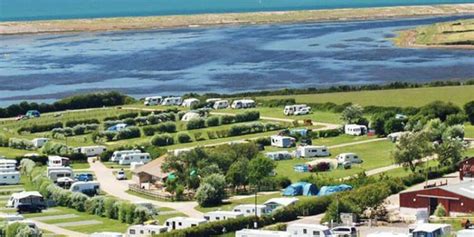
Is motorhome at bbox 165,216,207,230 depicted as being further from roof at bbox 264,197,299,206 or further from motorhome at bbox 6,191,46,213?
motorhome at bbox 6,191,46,213

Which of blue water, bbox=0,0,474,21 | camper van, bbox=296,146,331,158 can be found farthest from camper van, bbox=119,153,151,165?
blue water, bbox=0,0,474,21

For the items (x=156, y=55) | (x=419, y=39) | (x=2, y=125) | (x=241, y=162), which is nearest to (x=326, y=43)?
(x=419, y=39)

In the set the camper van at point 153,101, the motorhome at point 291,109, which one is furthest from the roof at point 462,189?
the camper van at point 153,101

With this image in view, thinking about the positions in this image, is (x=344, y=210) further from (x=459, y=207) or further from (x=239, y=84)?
(x=239, y=84)

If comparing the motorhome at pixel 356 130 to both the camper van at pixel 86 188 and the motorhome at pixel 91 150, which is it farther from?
the camper van at pixel 86 188

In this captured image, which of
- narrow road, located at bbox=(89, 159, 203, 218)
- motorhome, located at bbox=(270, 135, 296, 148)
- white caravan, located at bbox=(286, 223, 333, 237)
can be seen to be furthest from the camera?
motorhome, located at bbox=(270, 135, 296, 148)
